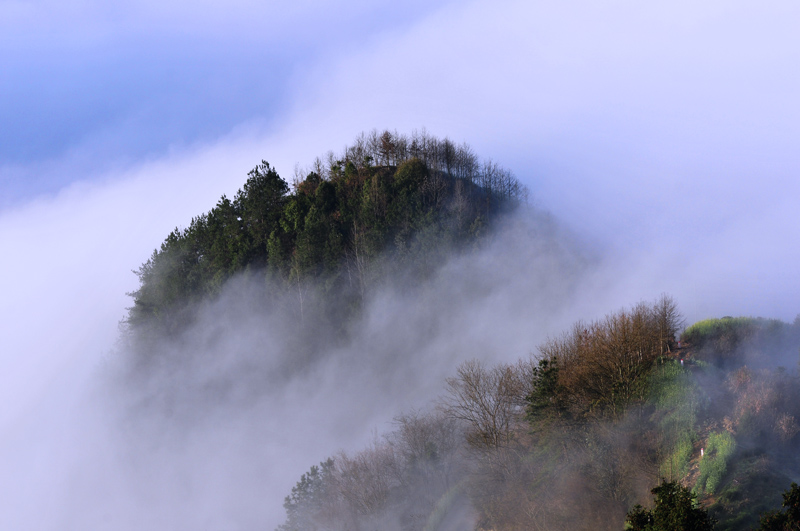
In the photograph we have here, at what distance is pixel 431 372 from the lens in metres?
60.7

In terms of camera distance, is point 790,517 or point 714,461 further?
point 714,461

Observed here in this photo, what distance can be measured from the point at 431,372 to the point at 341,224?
64.5 ft

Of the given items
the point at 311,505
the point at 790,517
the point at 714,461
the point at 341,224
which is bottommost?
the point at 790,517

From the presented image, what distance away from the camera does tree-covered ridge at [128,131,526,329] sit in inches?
2596

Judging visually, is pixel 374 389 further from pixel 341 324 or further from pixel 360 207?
pixel 360 207

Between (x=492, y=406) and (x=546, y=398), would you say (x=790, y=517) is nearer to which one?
(x=546, y=398)

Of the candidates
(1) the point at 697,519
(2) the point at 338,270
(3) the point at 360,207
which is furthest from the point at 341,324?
(1) the point at 697,519

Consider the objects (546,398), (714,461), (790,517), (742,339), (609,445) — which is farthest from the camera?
(742,339)

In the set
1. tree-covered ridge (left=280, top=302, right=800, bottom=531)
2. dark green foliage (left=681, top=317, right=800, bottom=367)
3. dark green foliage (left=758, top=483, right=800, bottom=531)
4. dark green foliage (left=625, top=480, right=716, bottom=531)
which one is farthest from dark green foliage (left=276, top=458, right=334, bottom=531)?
dark green foliage (left=758, top=483, right=800, bottom=531)

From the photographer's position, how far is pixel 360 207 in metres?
68.8

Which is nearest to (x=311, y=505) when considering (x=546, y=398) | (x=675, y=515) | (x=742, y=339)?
(x=546, y=398)

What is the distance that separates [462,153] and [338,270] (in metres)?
24.7

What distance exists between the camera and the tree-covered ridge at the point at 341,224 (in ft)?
216

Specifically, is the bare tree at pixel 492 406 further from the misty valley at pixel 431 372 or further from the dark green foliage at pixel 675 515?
the dark green foliage at pixel 675 515
